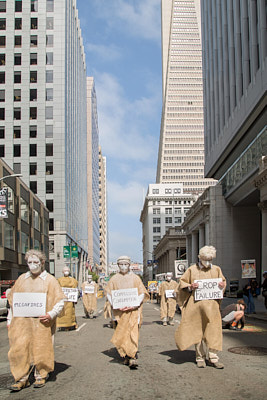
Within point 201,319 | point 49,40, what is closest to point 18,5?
point 49,40

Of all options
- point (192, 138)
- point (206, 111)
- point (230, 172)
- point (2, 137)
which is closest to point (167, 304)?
point (230, 172)

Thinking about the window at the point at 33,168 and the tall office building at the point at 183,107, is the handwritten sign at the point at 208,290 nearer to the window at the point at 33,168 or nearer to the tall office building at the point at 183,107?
the window at the point at 33,168

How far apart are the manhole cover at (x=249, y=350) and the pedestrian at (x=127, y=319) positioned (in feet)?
7.65

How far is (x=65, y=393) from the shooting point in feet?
19.9

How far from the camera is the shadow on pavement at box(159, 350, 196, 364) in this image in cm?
823

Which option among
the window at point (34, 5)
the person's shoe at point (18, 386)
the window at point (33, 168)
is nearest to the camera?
the person's shoe at point (18, 386)

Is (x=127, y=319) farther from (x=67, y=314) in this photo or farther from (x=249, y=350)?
(x=67, y=314)

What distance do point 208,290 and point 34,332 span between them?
2888mm

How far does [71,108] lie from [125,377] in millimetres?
70574

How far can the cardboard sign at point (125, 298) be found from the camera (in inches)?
324

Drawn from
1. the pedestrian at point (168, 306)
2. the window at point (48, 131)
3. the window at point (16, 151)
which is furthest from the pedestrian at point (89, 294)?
the window at point (48, 131)

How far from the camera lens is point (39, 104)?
215 feet

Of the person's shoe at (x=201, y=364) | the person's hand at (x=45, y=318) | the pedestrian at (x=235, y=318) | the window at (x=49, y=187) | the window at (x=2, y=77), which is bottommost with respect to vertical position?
the pedestrian at (x=235, y=318)

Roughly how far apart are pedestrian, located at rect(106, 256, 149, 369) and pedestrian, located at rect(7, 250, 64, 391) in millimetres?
1454
